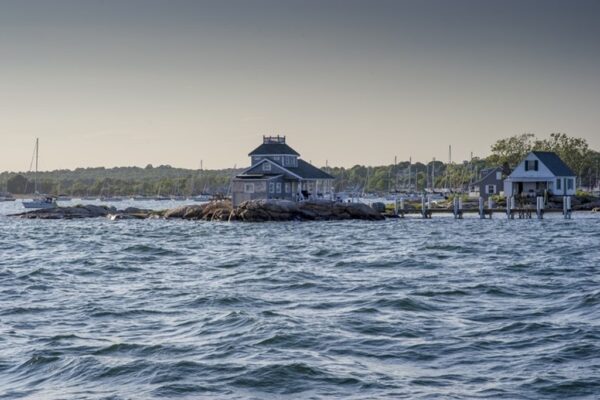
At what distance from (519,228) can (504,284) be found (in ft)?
127

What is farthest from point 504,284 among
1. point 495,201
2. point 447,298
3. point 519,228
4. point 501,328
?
point 495,201

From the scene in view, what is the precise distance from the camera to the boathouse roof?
8856 cm

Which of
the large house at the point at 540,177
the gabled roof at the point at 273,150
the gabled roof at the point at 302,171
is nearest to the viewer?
the gabled roof at the point at 302,171

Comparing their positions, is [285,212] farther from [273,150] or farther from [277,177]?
[273,150]

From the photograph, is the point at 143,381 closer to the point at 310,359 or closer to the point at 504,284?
the point at 310,359

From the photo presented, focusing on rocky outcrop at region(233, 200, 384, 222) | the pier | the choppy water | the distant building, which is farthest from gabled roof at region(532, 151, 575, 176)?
the choppy water

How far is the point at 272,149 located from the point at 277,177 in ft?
17.8

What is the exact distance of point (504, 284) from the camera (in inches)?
1157

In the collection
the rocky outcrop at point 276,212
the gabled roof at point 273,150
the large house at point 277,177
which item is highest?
the gabled roof at point 273,150

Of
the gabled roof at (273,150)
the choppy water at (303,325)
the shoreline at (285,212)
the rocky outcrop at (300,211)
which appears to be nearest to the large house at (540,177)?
the shoreline at (285,212)

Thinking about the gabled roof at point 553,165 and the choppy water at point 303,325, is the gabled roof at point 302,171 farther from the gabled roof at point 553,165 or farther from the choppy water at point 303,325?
the choppy water at point 303,325

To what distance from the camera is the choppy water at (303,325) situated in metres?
16.0

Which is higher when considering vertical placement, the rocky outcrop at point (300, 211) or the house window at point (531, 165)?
the house window at point (531, 165)

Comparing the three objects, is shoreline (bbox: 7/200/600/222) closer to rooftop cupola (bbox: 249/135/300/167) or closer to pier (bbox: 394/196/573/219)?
pier (bbox: 394/196/573/219)
